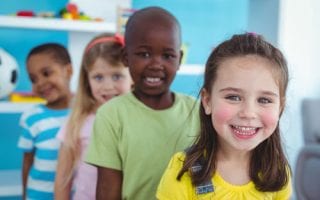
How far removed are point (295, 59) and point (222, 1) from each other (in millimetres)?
683

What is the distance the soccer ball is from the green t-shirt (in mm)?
1120

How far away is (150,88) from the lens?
126 cm

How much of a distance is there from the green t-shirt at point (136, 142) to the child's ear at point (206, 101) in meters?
0.18

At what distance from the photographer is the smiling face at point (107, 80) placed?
5.05ft

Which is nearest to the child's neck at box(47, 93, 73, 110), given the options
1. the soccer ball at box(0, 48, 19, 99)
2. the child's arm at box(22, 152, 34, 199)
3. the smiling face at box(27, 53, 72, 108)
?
the smiling face at box(27, 53, 72, 108)

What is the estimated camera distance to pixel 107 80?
60.9 inches

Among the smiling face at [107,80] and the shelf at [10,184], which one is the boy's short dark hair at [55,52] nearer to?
the smiling face at [107,80]

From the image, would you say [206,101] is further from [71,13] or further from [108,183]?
[71,13]

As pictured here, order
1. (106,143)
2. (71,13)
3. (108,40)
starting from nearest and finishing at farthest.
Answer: (106,143) < (108,40) < (71,13)

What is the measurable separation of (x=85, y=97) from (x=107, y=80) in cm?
14

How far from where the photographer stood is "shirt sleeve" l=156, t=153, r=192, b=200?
3.40ft

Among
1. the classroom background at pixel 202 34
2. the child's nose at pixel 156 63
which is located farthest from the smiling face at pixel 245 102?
the classroom background at pixel 202 34

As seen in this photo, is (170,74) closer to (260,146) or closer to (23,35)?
(260,146)

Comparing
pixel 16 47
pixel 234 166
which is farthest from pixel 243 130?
pixel 16 47
